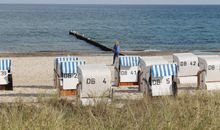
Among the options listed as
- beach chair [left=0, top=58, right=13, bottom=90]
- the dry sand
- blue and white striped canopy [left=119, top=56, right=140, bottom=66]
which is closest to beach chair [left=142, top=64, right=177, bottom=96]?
the dry sand

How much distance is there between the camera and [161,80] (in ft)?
46.0

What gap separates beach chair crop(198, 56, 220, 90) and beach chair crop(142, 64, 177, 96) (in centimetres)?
240

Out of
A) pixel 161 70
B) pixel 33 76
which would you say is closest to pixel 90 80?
pixel 161 70

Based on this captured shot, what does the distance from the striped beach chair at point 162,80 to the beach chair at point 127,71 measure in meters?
3.36

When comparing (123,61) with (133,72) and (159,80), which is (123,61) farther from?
(159,80)

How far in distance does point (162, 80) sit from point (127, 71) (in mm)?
3821

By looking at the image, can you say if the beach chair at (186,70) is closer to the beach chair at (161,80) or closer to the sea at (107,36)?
the beach chair at (161,80)

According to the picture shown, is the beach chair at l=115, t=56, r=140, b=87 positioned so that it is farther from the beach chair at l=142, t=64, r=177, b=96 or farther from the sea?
the sea

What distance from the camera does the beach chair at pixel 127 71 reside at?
685 inches

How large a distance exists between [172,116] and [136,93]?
378 inches

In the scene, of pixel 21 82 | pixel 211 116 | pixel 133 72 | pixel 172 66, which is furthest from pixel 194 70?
pixel 211 116

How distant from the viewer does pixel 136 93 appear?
15844 mm

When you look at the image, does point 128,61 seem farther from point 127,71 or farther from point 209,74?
point 209,74

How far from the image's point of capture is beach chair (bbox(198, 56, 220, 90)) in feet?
52.3
